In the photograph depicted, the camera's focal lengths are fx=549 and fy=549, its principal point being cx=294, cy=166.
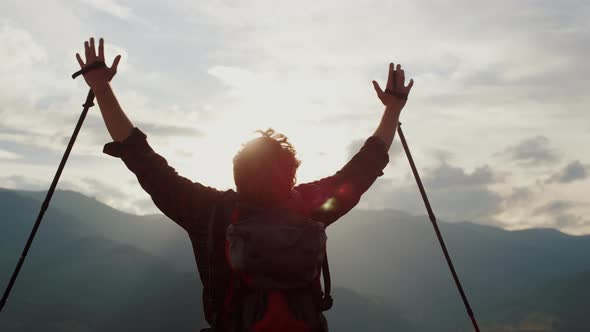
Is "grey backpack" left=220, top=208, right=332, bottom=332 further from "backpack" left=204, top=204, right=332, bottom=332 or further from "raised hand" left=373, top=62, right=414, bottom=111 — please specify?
"raised hand" left=373, top=62, right=414, bottom=111

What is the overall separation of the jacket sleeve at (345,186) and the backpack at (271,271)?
39 cm

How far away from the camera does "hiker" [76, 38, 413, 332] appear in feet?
12.2

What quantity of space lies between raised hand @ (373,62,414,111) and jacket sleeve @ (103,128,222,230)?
231cm

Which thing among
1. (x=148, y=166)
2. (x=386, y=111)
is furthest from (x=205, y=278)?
(x=386, y=111)

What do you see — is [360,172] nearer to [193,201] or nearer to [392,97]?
[392,97]

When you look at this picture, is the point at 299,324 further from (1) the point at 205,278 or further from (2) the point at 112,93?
(2) the point at 112,93

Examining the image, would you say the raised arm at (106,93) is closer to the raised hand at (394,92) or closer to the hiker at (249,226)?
the hiker at (249,226)

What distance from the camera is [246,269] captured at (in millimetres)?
3705

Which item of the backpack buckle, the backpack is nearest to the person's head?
the backpack

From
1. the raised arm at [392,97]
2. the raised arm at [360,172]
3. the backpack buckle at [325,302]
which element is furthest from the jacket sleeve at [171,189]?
A: the raised arm at [392,97]

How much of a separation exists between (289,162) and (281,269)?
773mm

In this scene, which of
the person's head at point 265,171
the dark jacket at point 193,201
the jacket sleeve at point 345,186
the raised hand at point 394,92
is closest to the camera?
the person's head at point 265,171

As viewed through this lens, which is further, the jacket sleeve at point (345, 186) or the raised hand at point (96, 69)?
the raised hand at point (96, 69)

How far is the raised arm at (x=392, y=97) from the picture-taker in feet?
17.8
